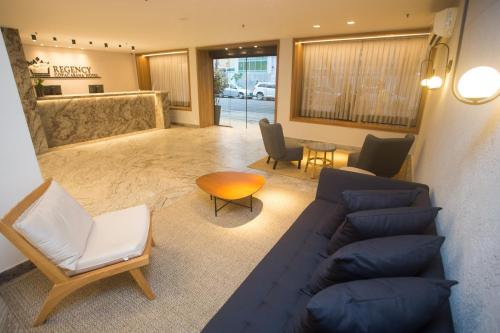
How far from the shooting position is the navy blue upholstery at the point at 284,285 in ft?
3.89

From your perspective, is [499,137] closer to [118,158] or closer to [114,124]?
[118,158]

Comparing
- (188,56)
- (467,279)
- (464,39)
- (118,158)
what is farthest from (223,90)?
(467,279)

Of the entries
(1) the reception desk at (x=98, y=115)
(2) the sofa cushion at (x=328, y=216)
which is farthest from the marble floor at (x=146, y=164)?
(2) the sofa cushion at (x=328, y=216)

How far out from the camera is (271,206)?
3230mm

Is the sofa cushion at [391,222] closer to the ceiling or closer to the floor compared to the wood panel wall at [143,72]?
closer to the floor

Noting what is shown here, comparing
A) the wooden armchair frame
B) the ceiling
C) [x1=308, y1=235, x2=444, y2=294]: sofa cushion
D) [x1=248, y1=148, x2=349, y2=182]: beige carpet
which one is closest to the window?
the ceiling

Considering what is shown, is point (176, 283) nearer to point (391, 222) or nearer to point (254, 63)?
point (391, 222)

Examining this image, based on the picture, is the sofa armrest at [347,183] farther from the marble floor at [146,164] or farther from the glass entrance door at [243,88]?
the glass entrance door at [243,88]

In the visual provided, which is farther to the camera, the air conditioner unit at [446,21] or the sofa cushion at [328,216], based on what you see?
the air conditioner unit at [446,21]

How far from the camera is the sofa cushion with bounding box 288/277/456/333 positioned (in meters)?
0.85

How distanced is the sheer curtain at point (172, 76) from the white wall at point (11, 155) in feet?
21.1

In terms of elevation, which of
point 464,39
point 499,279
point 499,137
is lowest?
point 499,279

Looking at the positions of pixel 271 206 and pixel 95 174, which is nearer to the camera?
pixel 271 206

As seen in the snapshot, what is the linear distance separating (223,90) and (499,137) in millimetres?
8130
